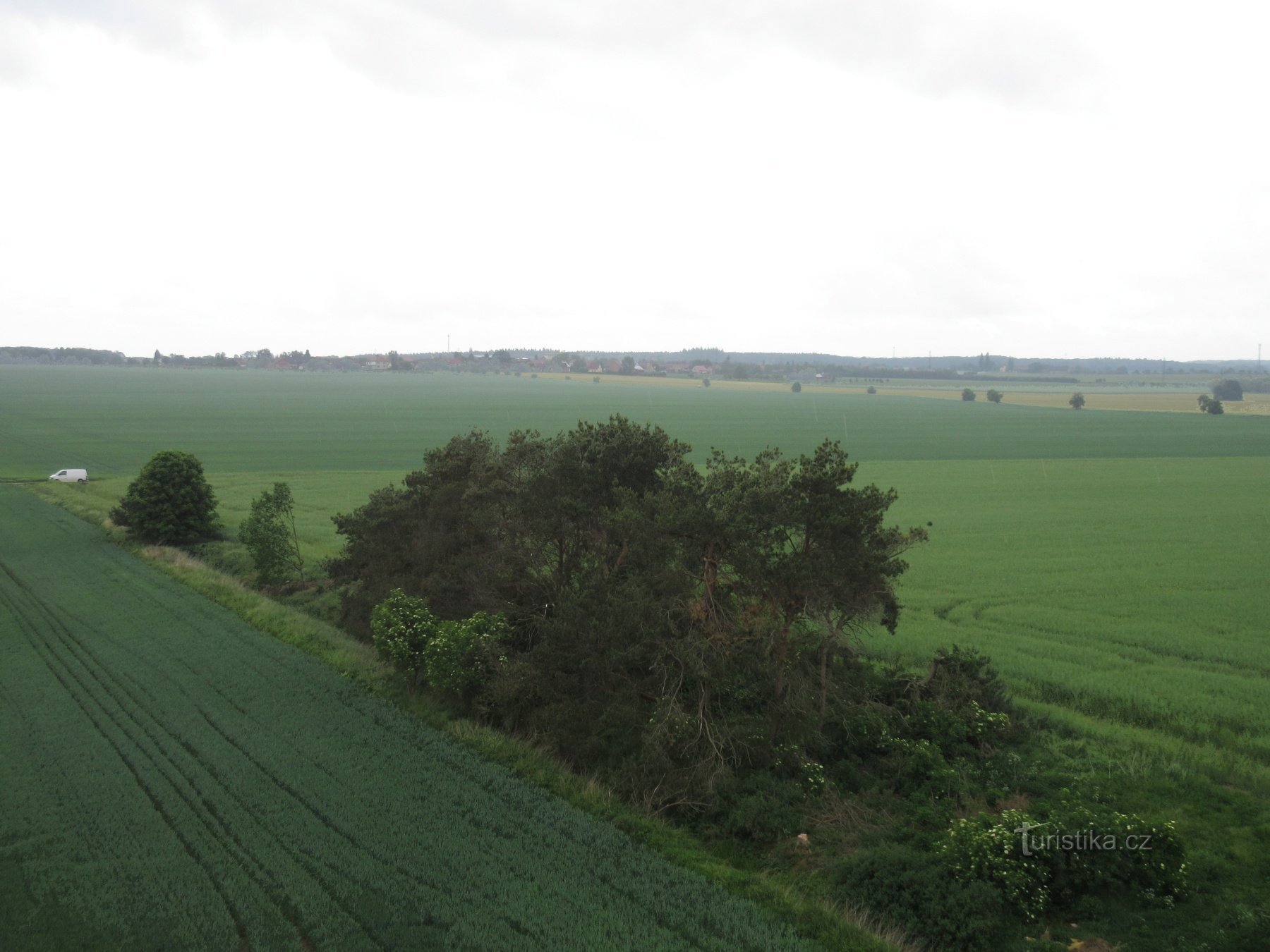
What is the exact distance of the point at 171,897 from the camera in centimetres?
1303

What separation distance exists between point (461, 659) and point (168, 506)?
27313 mm

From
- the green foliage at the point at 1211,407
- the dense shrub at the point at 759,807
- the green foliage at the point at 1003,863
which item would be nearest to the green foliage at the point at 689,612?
the dense shrub at the point at 759,807

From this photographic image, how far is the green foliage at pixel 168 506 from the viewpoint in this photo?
40375 mm

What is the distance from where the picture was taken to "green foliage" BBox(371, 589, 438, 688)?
2141cm

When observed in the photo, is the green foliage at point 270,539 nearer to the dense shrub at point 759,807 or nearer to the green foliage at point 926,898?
the dense shrub at point 759,807

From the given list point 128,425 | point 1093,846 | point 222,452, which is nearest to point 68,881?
point 1093,846

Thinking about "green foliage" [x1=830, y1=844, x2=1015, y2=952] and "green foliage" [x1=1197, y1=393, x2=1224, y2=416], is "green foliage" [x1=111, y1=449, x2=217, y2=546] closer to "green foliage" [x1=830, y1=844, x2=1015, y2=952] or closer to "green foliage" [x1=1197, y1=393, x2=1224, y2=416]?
"green foliage" [x1=830, y1=844, x2=1015, y2=952]

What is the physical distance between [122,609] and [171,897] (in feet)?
65.2

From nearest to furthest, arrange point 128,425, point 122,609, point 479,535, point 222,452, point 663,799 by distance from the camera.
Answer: point 663,799 → point 479,535 → point 122,609 → point 222,452 → point 128,425

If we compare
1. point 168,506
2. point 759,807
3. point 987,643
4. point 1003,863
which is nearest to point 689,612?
point 759,807

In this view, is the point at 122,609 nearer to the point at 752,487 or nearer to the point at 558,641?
the point at 558,641

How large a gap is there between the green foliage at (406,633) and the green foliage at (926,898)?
1139 cm

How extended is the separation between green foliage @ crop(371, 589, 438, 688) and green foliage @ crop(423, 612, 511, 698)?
0.72 m

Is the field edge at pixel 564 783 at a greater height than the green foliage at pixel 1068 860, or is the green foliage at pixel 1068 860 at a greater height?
the green foliage at pixel 1068 860
